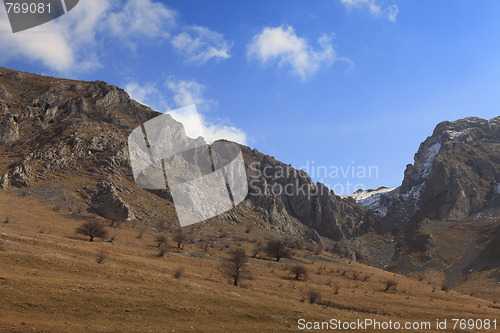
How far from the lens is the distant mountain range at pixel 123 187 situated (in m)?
97.1

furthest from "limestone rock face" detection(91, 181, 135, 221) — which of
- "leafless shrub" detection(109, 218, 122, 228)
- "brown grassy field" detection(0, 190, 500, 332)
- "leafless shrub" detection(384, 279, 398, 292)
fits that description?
"leafless shrub" detection(384, 279, 398, 292)

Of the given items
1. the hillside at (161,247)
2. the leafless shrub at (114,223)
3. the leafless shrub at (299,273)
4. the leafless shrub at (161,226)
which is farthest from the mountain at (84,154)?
the leafless shrub at (299,273)

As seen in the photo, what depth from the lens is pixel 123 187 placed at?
107125 mm

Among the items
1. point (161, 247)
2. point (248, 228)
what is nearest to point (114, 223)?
point (161, 247)

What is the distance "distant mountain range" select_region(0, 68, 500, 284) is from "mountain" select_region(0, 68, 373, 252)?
1.13 ft

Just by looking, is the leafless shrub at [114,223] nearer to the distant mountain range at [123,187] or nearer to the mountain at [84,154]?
the distant mountain range at [123,187]

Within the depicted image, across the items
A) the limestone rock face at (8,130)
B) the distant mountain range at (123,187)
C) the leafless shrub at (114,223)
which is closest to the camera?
the leafless shrub at (114,223)

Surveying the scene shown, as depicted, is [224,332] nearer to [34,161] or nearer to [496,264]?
[34,161]

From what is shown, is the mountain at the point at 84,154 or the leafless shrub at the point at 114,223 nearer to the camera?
the leafless shrub at the point at 114,223

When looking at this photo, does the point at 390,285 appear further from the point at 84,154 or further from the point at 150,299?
the point at 84,154

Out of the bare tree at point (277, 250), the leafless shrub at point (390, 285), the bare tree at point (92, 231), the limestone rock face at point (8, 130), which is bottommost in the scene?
the leafless shrub at point (390, 285)

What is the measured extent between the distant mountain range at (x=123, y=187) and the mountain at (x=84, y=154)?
1.13 ft

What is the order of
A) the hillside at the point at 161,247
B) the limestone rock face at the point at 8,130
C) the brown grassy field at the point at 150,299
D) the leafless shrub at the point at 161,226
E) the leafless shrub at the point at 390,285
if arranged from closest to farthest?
the brown grassy field at the point at 150,299, the hillside at the point at 161,247, the leafless shrub at the point at 390,285, the leafless shrub at the point at 161,226, the limestone rock face at the point at 8,130

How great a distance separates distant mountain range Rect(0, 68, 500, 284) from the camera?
97.1 m
